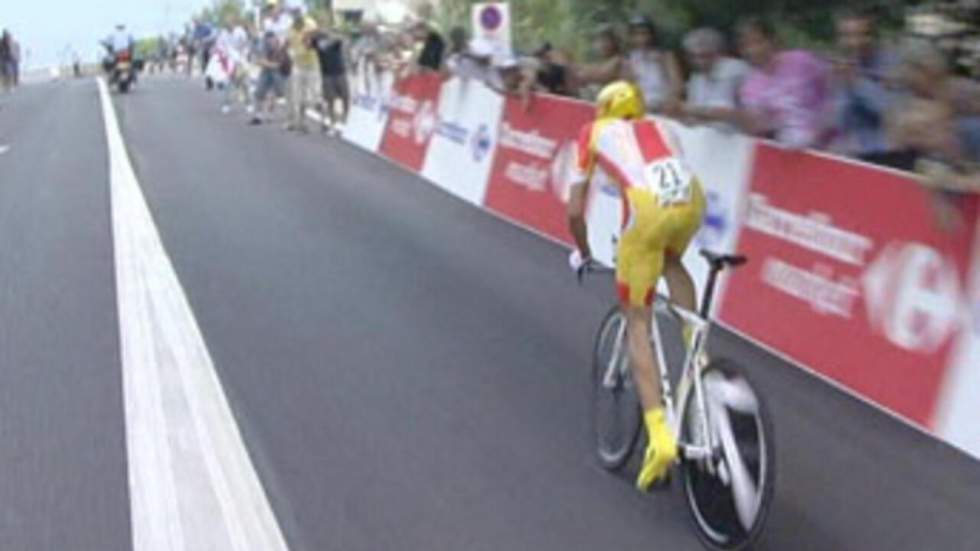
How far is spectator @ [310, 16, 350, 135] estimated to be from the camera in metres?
24.8

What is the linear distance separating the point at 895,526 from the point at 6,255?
9371 mm

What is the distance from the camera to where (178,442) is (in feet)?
Result: 23.8

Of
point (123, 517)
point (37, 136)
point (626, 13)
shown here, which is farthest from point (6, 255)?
point (37, 136)

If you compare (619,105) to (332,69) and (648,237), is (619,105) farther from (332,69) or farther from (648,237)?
(332,69)

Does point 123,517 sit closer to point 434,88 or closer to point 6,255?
point 6,255

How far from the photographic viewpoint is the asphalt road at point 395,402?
6180mm

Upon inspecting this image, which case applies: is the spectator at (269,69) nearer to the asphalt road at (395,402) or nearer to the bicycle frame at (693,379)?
the asphalt road at (395,402)

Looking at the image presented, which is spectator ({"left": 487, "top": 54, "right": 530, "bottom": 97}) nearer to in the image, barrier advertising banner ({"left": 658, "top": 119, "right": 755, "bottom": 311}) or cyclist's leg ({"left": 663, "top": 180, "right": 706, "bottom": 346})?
barrier advertising banner ({"left": 658, "top": 119, "right": 755, "bottom": 311})

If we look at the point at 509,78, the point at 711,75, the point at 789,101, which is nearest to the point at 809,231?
the point at 789,101

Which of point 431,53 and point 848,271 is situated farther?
point 431,53

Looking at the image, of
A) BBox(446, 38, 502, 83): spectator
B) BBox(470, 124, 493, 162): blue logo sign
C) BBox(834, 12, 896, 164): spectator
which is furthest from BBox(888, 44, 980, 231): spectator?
BBox(446, 38, 502, 83): spectator

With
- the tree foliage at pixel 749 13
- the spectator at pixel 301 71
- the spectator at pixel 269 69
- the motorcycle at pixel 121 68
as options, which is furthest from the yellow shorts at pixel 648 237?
the motorcycle at pixel 121 68

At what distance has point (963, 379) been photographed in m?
7.20

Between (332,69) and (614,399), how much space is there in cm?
1862
